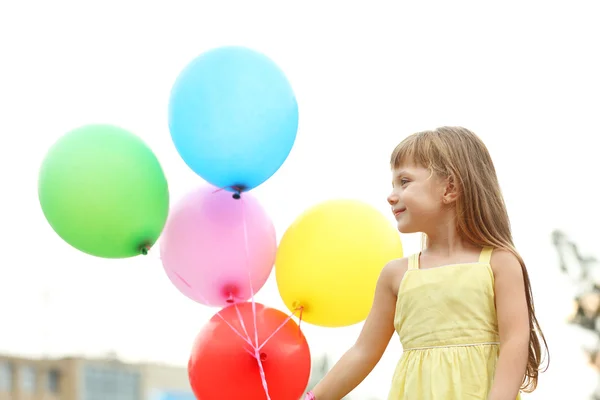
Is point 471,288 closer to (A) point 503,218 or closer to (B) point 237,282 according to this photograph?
(A) point 503,218

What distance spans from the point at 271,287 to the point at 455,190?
1.48 metres

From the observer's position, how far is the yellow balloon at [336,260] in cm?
303

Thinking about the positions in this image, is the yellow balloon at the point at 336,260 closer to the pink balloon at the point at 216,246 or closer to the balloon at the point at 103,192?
the pink balloon at the point at 216,246

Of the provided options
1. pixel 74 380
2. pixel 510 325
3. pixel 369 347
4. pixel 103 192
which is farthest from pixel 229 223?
pixel 74 380

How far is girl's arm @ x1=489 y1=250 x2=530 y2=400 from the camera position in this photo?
1.74m

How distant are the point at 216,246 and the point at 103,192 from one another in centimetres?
45

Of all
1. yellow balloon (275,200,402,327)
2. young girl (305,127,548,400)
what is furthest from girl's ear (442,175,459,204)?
yellow balloon (275,200,402,327)

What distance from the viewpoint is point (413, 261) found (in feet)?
6.48

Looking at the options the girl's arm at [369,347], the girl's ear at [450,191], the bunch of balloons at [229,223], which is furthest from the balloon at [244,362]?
the girl's ear at [450,191]

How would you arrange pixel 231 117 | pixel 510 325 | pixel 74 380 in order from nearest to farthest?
pixel 510 325, pixel 231 117, pixel 74 380

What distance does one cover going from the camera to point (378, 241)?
3043 millimetres

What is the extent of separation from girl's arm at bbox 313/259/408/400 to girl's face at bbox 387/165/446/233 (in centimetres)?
13

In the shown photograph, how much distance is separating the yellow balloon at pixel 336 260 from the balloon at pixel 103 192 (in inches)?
20.0

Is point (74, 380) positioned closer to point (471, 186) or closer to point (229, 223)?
point (229, 223)
